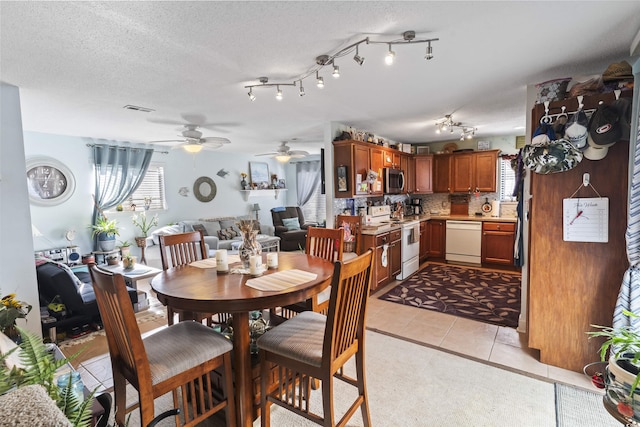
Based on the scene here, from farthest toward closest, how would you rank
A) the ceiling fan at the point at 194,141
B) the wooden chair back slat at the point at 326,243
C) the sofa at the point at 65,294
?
the ceiling fan at the point at 194,141, the sofa at the point at 65,294, the wooden chair back slat at the point at 326,243

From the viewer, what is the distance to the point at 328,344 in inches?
58.2

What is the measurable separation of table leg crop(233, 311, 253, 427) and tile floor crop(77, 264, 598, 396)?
124 centimetres

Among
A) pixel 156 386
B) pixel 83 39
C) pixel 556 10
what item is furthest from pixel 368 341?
pixel 83 39

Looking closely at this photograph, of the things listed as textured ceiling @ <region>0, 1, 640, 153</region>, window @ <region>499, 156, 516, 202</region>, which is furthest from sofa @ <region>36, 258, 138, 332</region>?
window @ <region>499, 156, 516, 202</region>

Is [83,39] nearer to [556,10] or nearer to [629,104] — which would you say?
[556,10]

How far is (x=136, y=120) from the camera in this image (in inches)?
152

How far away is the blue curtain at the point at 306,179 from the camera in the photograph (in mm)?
8211

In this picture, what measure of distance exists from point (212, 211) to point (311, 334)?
5.67 m

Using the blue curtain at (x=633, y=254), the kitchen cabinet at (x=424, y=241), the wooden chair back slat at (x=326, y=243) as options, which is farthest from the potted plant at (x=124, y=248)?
the blue curtain at (x=633, y=254)

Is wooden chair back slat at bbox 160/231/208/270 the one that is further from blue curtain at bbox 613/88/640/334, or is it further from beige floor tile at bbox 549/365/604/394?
blue curtain at bbox 613/88/640/334

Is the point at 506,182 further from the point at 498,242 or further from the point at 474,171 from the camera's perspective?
the point at 498,242

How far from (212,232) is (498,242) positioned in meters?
5.32

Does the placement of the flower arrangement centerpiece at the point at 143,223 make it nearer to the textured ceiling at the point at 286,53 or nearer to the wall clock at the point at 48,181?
the wall clock at the point at 48,181

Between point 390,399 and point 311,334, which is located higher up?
point 311,334
